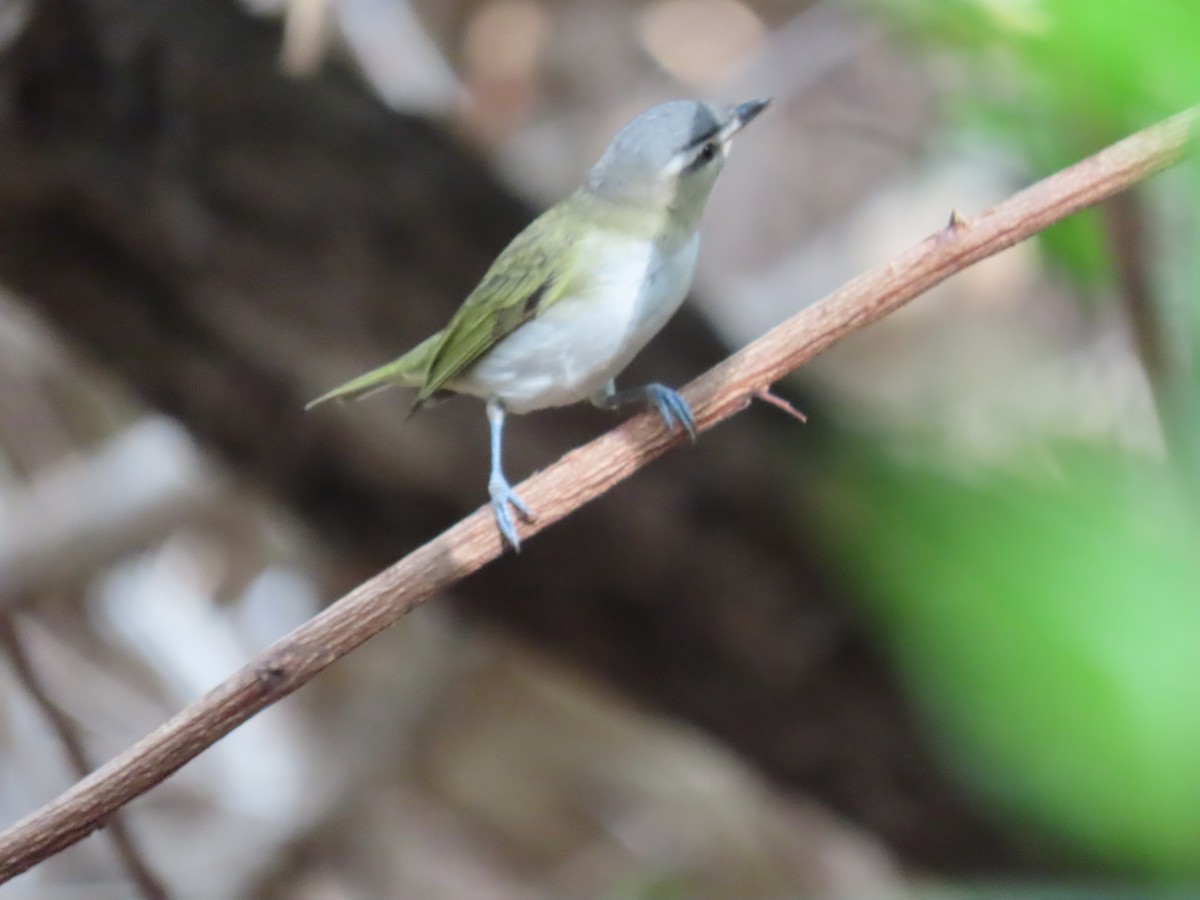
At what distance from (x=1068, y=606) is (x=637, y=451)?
79 cm

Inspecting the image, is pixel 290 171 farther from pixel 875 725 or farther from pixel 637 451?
pixel 875 725

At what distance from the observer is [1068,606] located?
2.02ft

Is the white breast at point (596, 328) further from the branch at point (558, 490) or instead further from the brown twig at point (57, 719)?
the brown twig at point (57, 719)

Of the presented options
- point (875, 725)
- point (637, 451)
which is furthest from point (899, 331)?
point (637, 451)

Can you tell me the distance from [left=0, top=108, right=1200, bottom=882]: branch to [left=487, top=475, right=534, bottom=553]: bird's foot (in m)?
0.02

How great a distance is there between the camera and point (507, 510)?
1.55 meters

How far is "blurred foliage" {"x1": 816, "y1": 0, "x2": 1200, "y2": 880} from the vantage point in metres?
0.58

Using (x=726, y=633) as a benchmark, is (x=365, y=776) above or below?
above

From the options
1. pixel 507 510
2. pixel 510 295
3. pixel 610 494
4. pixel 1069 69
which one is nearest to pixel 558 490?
pixel 507 510

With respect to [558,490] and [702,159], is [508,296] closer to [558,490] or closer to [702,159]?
[702,159]

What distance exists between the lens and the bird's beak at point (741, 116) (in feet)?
4.42

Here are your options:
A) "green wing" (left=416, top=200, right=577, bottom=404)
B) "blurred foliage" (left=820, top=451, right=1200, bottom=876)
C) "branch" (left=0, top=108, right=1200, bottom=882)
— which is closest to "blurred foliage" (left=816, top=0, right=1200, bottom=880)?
"blurred foliage" (left=820, top=451, right=1200, bottom=876)

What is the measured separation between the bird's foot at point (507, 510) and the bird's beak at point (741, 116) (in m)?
0.47

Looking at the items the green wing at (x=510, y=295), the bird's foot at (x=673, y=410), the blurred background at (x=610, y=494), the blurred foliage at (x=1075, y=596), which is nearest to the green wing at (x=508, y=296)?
the green wing at (x=510, y=295)
